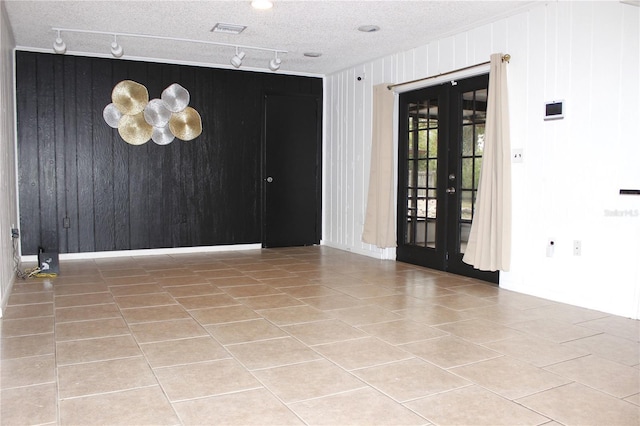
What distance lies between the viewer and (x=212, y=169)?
7.36 metres

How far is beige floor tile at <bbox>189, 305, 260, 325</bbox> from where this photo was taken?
388cm

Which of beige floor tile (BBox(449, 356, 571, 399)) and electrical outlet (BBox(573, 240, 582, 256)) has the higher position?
electrical outlet (BBox(573, 240, 582, 256))

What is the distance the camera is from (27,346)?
3.26 meters

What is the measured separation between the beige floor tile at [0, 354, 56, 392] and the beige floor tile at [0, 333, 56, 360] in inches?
3.4

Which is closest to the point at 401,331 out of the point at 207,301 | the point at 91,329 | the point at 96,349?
the point at 207,301

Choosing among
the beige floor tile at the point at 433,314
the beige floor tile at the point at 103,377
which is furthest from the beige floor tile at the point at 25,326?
the beige floor tile at the point at 433,314

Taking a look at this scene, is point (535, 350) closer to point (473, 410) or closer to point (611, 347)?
point (611, 347)

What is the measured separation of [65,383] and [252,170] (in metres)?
5.16

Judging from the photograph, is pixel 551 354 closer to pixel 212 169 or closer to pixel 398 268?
pixel 398 268

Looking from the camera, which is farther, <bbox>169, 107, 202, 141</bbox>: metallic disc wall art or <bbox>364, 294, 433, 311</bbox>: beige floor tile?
<bbox>169, 107, 202, 141</bbox>: metallic disc wall art

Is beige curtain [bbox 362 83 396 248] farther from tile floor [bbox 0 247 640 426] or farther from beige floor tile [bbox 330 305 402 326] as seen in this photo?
beige floor tile [bbox 330 305 402 326]

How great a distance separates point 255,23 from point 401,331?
Answer: 3416 mm

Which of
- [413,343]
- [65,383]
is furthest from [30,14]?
[413,343]

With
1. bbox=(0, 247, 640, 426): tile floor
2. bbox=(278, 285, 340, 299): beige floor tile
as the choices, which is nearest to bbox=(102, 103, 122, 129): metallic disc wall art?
bbox=(0, 247, 640, 426): tile floor
